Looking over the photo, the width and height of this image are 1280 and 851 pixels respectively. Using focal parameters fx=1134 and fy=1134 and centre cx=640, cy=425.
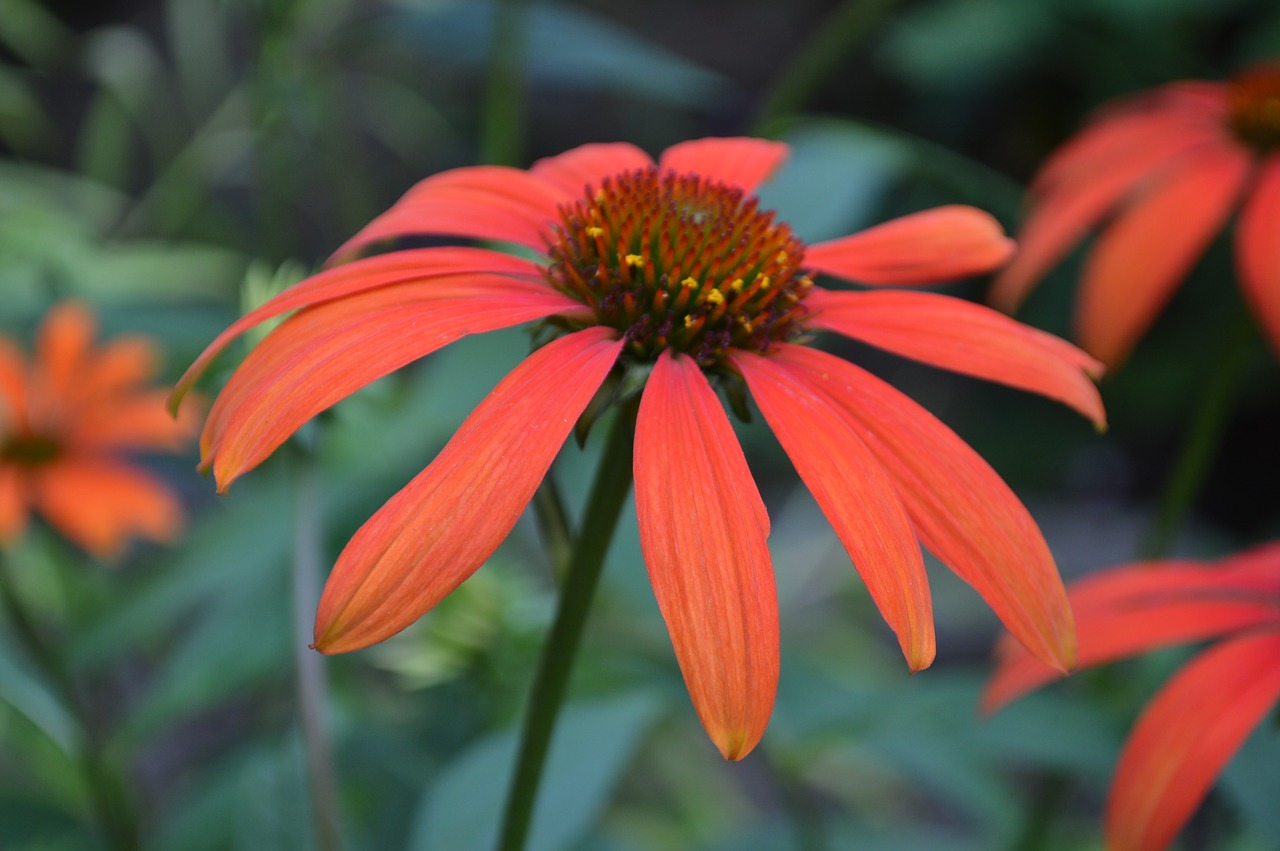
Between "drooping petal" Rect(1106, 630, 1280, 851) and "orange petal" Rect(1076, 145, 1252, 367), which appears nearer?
"drooping petal" Rect(1106, 630, 1280, 851)

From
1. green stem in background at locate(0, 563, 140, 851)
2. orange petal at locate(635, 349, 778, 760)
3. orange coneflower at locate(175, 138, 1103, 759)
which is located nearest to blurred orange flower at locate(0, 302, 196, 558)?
green stem in background at locate(0, 563, 140, 851)

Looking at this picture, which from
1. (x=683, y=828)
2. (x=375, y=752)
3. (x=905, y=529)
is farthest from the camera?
(x=683, y=828)

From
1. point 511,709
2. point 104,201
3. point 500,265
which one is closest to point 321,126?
point 104,201

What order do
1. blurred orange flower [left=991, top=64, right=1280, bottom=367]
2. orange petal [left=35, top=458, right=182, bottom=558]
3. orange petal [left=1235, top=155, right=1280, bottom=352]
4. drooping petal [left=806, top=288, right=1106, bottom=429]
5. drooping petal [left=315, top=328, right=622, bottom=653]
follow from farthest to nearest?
orange petal [left=35, top=458, right=182, bottom=558]
blurred orange flower [left=991, top=64, right=1280, bottom=367]
orange petal [left=1235, top=155, right=1280, bottom=352]
drooping petal [left=806, top=288, right=1106, bottom=429]
drooping petal [left=315, top=328, right=622, bottom=653]

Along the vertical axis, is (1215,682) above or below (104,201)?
below

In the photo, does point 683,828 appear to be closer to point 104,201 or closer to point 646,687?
point 646,687

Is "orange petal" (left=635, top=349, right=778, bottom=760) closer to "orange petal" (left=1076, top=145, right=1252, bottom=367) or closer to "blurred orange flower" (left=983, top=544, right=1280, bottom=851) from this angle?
"blurred orange flower" (left=983, top=544, right=1280, bottom=851)

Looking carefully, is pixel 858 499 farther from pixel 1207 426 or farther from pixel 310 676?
pixel 1207 426

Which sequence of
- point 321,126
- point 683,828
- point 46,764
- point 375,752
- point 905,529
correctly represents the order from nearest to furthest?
point 905,529 → point 375,752 → point 46,764 → point 683,828 → point 321,126

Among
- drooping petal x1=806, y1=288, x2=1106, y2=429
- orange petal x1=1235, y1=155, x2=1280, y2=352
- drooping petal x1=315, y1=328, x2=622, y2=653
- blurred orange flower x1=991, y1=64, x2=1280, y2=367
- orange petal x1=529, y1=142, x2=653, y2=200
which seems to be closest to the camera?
drooping petal x1=315, y1=328, x2=622, y2=653
